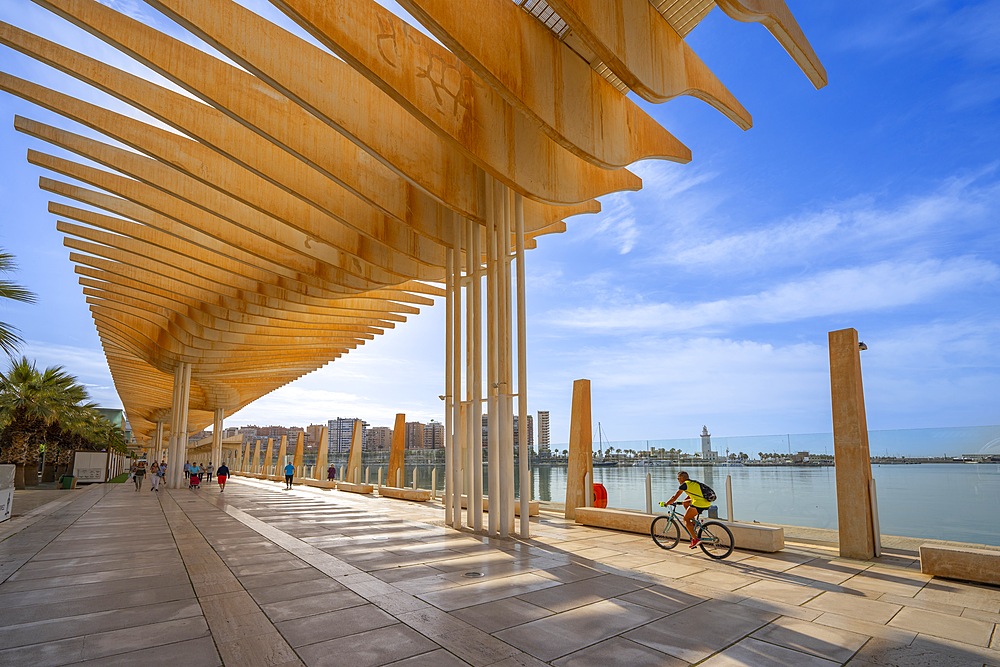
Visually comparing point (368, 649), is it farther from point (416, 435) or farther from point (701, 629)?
point (416, 435)

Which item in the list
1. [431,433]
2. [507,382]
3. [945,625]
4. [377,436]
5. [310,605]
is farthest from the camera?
[377,436]

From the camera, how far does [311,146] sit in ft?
33.5

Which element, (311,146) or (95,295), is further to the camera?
(95,295)

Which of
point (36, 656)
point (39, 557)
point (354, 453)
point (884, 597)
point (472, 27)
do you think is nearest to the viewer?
point (36, 656)

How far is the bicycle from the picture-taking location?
29.0 ft

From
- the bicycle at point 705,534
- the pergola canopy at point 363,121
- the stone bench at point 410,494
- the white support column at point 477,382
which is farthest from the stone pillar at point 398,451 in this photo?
the bicycle at point 705,534

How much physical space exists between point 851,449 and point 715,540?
272 centimetres

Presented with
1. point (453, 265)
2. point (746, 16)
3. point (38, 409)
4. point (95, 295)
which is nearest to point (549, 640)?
point (746, 16)

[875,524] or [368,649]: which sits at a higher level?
[875,524]

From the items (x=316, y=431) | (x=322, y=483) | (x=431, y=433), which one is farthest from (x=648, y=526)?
(x=431, y=433)

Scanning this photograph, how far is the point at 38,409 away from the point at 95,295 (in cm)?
911

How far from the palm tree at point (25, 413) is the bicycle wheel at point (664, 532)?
2650 cm

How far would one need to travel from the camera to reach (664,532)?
997cm

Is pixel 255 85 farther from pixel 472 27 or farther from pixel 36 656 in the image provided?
pixel 36 656
